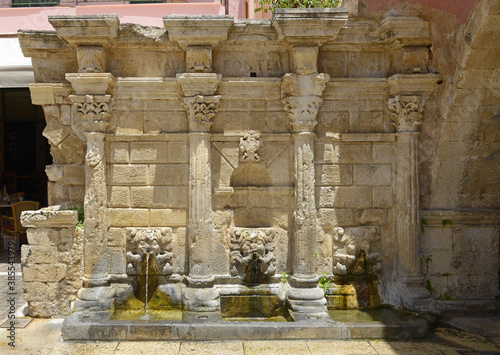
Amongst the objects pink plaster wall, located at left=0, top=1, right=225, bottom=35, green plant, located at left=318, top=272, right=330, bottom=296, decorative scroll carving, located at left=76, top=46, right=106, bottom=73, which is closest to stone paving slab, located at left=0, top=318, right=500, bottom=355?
green plant, located at left=318, top=272, right=330, bottom=296

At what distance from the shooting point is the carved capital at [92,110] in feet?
16.9

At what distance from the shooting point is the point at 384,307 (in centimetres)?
532

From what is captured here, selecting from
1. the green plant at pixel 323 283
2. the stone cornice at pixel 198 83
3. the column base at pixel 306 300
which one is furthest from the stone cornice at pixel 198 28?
the green plant at pixel 323 283

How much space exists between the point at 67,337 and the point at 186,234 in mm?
1667

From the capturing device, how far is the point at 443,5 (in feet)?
16.5

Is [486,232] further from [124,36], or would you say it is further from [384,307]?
[124,36]

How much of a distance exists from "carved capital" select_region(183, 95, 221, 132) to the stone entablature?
0.04 ft

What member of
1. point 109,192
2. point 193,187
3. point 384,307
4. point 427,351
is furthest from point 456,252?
point 109,192

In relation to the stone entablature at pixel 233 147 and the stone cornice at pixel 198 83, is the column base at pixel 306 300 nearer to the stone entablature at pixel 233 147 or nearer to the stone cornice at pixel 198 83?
the stone entablature at pixel 233 147

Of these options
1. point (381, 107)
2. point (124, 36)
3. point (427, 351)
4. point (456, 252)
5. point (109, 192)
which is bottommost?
point (427, 351)

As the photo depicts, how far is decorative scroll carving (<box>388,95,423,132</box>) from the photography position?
524 centimetres

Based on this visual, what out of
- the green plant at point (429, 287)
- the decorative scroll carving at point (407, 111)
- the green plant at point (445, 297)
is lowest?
the green plant at point (445, 297)

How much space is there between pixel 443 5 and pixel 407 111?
1218 millimetres

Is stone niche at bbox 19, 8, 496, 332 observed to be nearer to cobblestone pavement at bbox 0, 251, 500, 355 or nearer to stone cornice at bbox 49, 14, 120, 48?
stone cornice at bbox 49, 14, 120, 48
